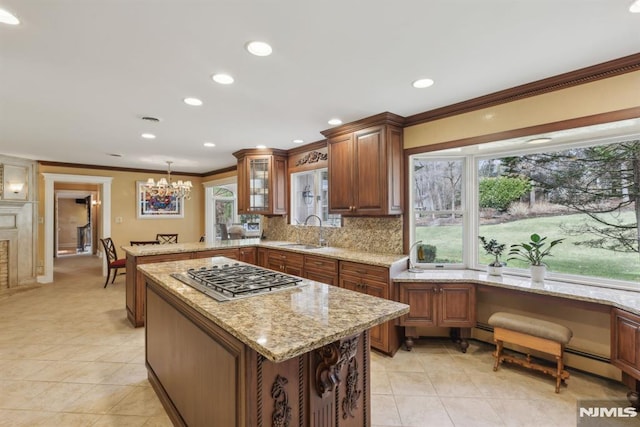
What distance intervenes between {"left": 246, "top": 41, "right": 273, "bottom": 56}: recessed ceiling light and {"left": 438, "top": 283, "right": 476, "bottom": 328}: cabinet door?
257cm

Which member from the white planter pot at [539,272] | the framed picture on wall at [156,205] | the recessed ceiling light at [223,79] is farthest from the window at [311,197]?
the framed picture on wall at [156,205]

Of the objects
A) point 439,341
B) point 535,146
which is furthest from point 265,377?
point 535,146

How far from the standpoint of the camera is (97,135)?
13.4ft

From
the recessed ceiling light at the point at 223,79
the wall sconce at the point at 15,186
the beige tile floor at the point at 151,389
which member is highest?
the recessed ceiling light at the point at 223,79

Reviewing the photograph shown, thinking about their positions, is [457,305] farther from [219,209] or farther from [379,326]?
[219,209]

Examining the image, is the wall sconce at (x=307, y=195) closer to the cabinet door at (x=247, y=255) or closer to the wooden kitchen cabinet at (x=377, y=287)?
the cabinet door at (x=247, y=255)

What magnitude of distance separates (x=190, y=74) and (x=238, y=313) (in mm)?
1889

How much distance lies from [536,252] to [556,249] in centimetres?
32

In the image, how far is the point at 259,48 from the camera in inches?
76.7

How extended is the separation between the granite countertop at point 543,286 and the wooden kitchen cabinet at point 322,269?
2.42 feet

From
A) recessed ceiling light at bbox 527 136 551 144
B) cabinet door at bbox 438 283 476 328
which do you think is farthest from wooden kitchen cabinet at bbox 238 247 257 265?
recessed ceiling light at bbox 527 136 551 144

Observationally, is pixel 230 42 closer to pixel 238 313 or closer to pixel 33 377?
pixel 238 313

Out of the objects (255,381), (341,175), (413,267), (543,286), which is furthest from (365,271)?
(255,381)

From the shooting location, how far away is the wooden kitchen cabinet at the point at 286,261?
398 cm
